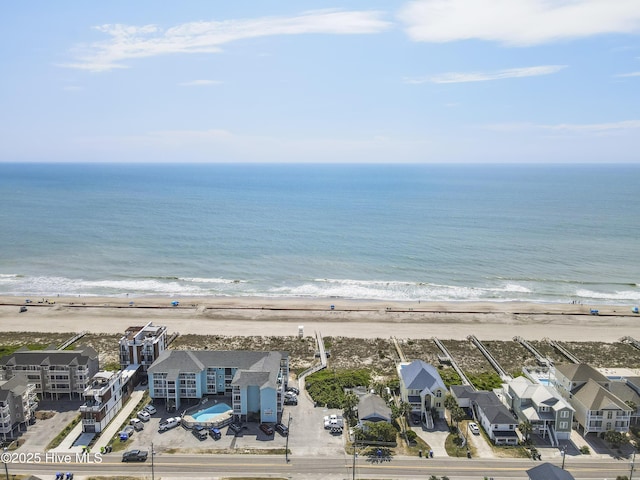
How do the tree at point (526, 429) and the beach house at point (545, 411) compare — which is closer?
the tree at point (526, 429)

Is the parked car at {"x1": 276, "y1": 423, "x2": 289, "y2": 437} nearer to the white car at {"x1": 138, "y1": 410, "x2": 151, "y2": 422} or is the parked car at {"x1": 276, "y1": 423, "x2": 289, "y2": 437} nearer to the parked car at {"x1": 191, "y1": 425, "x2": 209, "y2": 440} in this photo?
the parked car at {"x1": 191, "y1": 425, "x2": 209, "y2": 440}

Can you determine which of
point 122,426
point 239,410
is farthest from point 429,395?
point 122,426

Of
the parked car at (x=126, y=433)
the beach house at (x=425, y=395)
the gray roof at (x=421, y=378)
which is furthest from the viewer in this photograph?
the gray roof at (x=421, y=378)

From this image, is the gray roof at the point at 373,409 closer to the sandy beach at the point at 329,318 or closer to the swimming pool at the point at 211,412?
the swimming pool at the point at 211,412

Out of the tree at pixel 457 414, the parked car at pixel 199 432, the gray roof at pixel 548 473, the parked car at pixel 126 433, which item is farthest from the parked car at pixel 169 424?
the gray roof at pixel 548 473

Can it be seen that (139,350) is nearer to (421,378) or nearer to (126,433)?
(126,433)

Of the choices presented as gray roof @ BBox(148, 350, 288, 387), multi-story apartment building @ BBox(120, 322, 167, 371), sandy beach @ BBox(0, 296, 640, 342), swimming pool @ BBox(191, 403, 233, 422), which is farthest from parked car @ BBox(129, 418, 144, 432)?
sandy beach @ BBox(0, 296, 640, 342)
